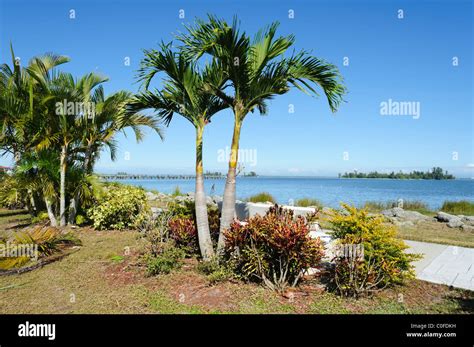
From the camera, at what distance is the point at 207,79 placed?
646 centimetres

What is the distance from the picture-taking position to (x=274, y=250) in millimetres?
5070

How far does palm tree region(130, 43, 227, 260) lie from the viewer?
6.25 metres

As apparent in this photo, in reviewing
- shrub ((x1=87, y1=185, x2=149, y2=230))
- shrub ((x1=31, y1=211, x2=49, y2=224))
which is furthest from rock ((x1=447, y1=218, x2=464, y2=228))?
shrub ((x1=31, y1=211, x2=49, y2=224))

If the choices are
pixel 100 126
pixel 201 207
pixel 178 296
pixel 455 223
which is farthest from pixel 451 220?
pixel 100 126

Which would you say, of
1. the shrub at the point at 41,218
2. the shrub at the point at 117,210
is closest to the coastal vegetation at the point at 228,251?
the shrub at the point at 117,210

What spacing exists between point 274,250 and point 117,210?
7.55 metres

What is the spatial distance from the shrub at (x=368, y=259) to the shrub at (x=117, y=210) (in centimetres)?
738

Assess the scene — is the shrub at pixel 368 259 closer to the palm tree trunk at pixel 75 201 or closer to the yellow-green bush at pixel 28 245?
the yellow-green bush at pixel 28 245

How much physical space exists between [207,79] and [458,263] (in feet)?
22.2

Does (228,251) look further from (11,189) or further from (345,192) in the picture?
(345,192)

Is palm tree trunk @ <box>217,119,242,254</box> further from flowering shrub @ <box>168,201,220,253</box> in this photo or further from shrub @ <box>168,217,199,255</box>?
shrub @ <box>168,217,199,255</box>
